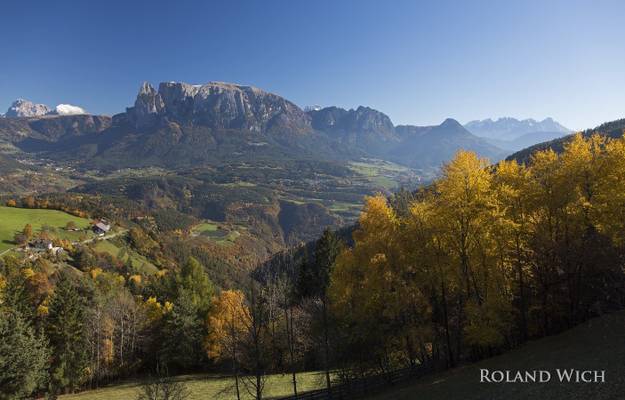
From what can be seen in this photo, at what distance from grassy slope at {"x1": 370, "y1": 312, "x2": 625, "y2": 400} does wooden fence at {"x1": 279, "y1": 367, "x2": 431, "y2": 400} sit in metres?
1.83

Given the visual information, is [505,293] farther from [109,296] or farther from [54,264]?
[54,264]

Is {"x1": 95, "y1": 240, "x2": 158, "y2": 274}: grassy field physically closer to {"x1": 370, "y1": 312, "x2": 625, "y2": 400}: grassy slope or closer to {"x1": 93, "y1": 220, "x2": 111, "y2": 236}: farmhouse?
{"x1": 93, "y1": 220, "x2": 111, "y2": 236}: farmhouse

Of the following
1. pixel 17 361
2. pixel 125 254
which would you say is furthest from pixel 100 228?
pixel 17 361

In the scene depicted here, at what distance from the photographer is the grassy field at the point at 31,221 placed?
439 ft

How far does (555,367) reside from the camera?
19359 mm

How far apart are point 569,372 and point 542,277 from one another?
13577 mm

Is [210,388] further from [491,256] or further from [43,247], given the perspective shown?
[43,247]

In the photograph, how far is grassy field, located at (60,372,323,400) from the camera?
39.2 meters

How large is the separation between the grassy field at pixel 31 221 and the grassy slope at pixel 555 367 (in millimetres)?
148216

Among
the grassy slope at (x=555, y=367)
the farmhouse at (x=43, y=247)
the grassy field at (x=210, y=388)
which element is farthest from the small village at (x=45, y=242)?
the grassy slope at (x=555, y=367)

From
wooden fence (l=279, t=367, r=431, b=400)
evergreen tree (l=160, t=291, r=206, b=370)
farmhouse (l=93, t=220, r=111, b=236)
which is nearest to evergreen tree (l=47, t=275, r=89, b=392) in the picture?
evergreen tree (l=160, t=291, r=206, b=370)

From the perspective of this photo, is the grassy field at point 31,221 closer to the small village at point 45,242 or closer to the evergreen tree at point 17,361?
the small village at point 45,242

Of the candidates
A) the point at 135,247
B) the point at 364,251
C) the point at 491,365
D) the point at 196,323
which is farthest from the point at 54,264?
the point at 491,365

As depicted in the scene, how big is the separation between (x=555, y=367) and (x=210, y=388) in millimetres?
37645
